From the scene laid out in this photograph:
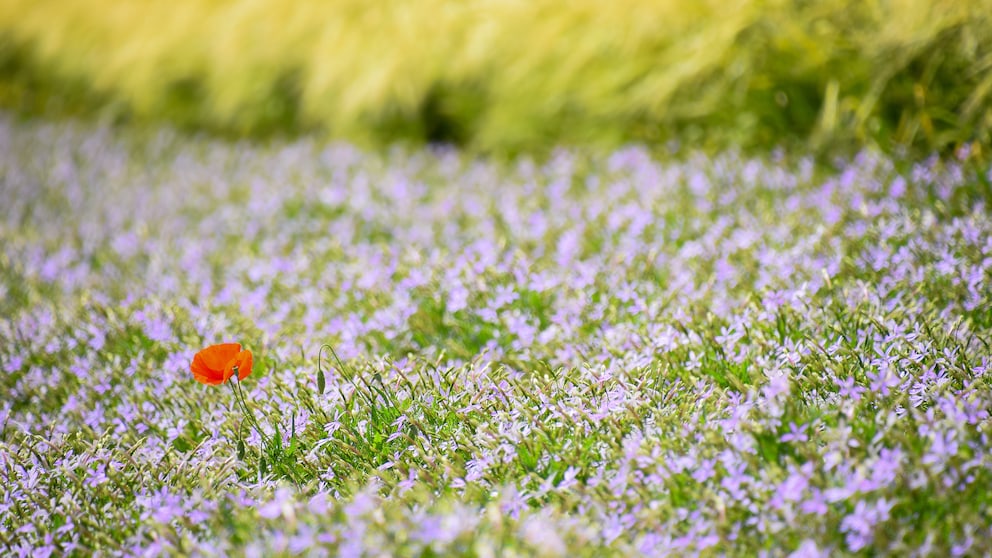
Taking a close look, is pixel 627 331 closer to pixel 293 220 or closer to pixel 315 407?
pixel 315 407

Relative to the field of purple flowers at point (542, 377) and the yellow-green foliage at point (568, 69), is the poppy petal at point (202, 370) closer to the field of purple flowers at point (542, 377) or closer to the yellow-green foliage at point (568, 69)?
the field of purple flowers at point (542, 377)

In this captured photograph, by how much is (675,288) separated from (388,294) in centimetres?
105

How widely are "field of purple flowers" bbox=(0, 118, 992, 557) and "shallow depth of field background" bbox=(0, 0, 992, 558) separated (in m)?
0.01

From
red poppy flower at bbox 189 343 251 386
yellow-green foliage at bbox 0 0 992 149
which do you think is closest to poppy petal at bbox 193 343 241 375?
red poppy flower at bbox 189 343 251 386

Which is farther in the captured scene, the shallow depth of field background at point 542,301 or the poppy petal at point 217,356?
the poppy petal at point 217,356

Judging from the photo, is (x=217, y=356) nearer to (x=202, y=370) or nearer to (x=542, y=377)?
(x=202, y=370)

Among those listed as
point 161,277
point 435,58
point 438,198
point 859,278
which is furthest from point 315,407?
point 435,58

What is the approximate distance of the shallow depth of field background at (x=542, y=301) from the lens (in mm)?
1712

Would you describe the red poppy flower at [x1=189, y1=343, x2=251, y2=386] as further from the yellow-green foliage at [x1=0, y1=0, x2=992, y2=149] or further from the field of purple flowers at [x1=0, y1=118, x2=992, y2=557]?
the yellow-green foliage at [x1=0, y1=0, x2=992, y2=149]

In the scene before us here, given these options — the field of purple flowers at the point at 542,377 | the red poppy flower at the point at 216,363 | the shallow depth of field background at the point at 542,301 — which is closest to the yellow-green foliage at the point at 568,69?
the shallow depth of field background at the point at 542,301

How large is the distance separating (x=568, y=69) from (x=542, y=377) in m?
3.26

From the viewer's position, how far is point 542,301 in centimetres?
288

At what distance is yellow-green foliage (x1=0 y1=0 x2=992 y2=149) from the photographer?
3.81 m

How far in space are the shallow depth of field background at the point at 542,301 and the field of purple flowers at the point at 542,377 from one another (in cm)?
1
